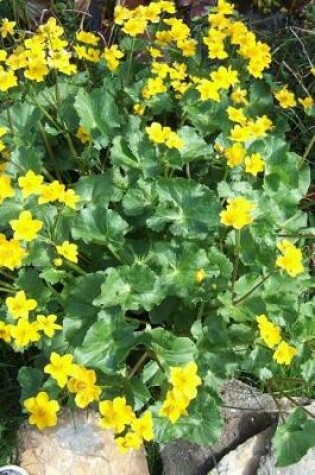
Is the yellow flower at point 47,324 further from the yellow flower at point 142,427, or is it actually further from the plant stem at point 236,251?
the plant stem at point 236,251

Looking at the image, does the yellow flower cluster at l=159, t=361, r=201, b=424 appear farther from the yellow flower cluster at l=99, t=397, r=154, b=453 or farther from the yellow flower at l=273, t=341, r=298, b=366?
the yellow flower at l=273, t=341, r=298, b=366

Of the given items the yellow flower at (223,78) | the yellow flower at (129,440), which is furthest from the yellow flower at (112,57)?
the yellow flower at (129,440)

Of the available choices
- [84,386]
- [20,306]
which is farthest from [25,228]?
[84,386]

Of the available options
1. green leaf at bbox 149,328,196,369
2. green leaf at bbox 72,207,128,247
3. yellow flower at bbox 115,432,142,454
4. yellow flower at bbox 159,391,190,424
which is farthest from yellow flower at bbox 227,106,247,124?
yellow flower at bbox 115,432,142,454

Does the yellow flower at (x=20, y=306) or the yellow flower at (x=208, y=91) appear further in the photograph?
the yellow flower at (x=208, y=91)

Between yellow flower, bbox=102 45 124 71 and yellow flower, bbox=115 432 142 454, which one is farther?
yellow flower, bbox=102 45 124 71

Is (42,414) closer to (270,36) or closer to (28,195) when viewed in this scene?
(28,195)
